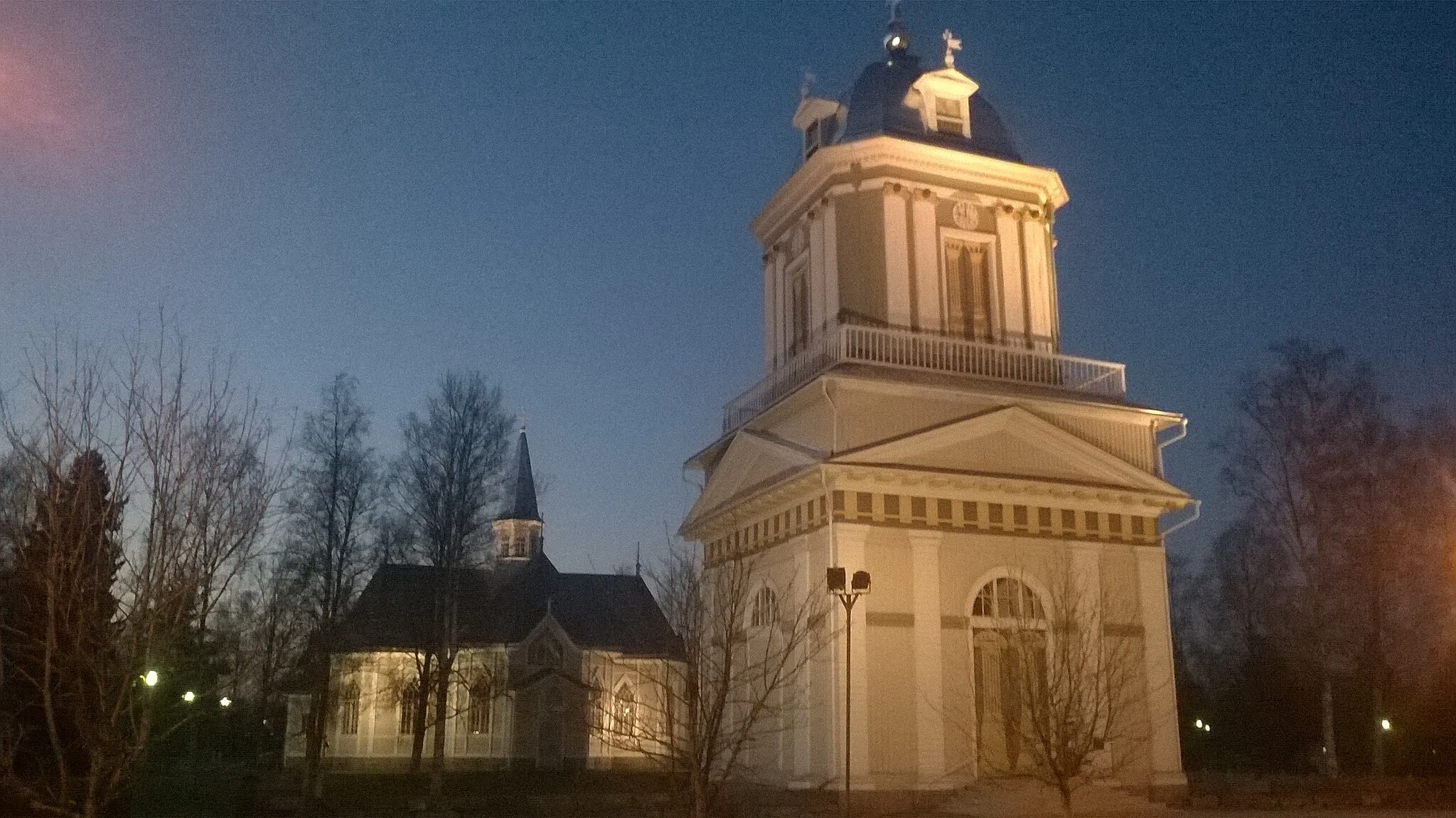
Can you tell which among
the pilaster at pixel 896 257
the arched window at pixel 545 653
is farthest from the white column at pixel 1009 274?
the arched window at pixel 545 653

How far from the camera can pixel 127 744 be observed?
11852mm

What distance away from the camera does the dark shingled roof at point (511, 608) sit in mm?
43125

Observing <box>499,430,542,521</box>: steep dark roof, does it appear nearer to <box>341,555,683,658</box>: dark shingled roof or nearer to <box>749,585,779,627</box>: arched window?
<box>341,555,683,658</box>: dark shingled roof

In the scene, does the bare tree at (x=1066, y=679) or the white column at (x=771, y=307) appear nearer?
the bare tree at (x=1066, y=679)

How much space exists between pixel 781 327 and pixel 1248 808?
15.0 meters

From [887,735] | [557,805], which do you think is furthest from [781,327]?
[557,805]

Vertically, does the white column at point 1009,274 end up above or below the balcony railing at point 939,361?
above

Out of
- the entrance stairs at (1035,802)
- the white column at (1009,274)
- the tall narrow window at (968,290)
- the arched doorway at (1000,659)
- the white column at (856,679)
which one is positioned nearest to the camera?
the entrance stairs at (1035,802)

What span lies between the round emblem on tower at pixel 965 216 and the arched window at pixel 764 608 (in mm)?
9480

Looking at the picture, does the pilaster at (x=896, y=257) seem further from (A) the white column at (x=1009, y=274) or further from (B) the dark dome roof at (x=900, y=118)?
(A) the white column at (x=1009, y=274)

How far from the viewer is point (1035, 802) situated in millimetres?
A: 22281

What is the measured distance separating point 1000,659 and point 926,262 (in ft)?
29.3

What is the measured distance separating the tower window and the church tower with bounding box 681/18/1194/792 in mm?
38

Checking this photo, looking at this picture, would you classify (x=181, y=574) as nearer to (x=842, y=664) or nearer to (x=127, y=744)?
(x=127, y=744)
